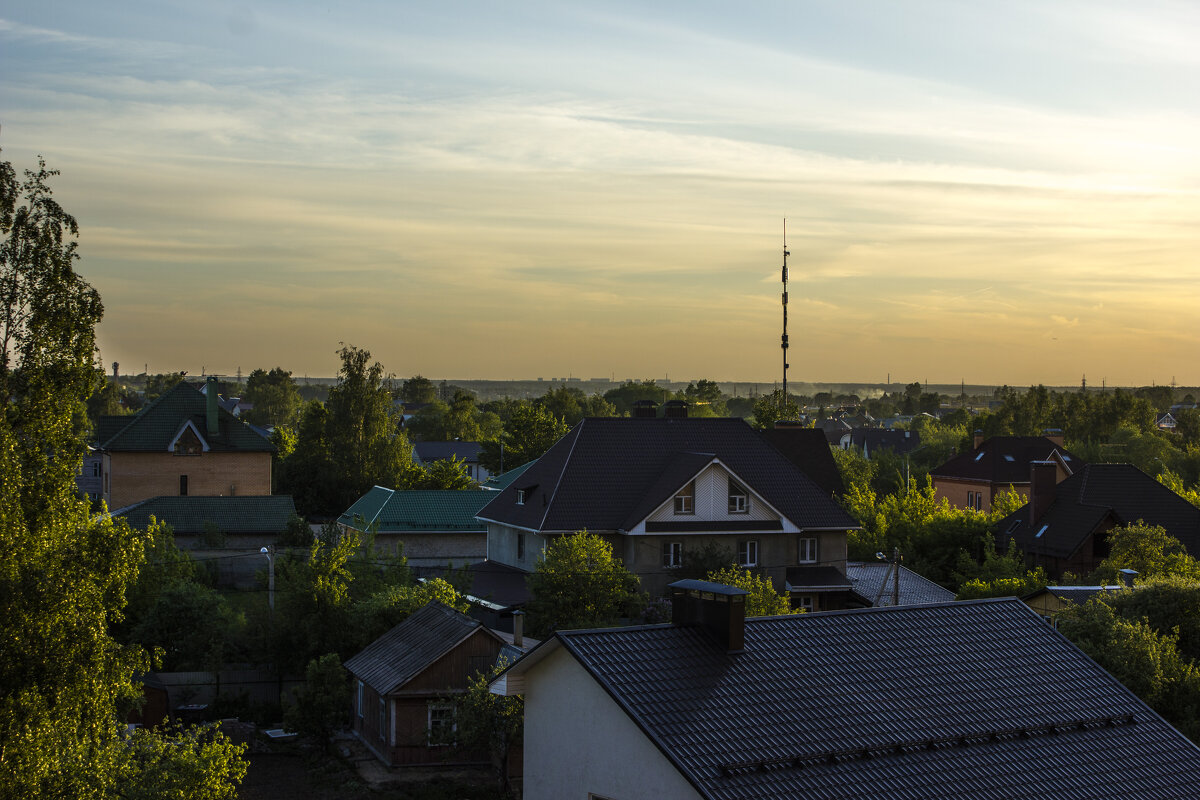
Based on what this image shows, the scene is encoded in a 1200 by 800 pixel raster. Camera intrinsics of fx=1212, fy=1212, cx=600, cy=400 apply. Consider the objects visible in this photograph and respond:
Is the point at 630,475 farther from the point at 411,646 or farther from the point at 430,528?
the point at 430,528

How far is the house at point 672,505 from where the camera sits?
141 ft

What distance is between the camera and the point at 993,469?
79688mm

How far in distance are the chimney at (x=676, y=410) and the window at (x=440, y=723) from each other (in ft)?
66.4

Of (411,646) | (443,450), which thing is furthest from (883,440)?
(411,646)

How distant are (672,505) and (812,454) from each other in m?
18.8

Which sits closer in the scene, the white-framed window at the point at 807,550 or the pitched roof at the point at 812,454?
the white-framed window at the point at 807,550

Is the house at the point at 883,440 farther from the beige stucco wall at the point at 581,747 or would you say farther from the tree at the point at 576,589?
the beige stucco wall at the point at 581,747

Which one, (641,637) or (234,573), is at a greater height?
(641,637)

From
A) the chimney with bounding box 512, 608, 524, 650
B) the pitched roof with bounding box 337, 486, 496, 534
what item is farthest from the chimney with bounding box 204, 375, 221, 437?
the chimney with bounding box 512, 608, 524, 650

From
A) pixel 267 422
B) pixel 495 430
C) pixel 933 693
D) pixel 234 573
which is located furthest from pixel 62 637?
pixel 267 422

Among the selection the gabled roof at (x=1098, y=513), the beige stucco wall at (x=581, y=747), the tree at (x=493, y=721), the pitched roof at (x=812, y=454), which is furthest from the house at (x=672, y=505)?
the beige stucco wall at (x=581, y=747)

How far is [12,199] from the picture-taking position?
67.6 feet

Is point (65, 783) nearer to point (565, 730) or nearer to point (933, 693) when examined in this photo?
point (565, 730)

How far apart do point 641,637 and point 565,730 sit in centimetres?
185
